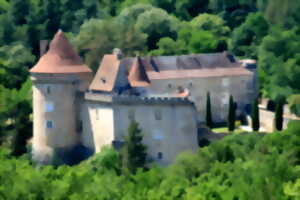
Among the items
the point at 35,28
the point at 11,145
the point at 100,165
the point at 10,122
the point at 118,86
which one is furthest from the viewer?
the point at 35,28

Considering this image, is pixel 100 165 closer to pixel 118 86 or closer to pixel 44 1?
pixel 118 86

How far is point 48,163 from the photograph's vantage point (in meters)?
47.4

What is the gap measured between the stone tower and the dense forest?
160 cm

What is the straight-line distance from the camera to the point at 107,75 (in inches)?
1864

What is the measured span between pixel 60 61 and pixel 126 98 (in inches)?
227

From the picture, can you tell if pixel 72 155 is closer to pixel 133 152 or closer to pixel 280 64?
pixel 133 152

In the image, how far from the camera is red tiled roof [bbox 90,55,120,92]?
46875 mm

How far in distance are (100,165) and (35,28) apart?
1317 inches

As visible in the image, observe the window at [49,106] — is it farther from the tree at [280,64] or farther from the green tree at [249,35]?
the green tree at [249,35]

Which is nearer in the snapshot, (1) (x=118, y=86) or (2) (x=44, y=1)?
(1) (x=118, y=86)

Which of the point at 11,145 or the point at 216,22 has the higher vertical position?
the point at 216,22

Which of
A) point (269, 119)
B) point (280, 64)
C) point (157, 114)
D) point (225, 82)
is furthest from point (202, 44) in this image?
point (157, 114)

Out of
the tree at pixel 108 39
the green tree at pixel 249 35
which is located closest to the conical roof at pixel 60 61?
the tree at pixel 108 39

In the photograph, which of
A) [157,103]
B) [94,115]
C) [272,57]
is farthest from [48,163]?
[272,57]
